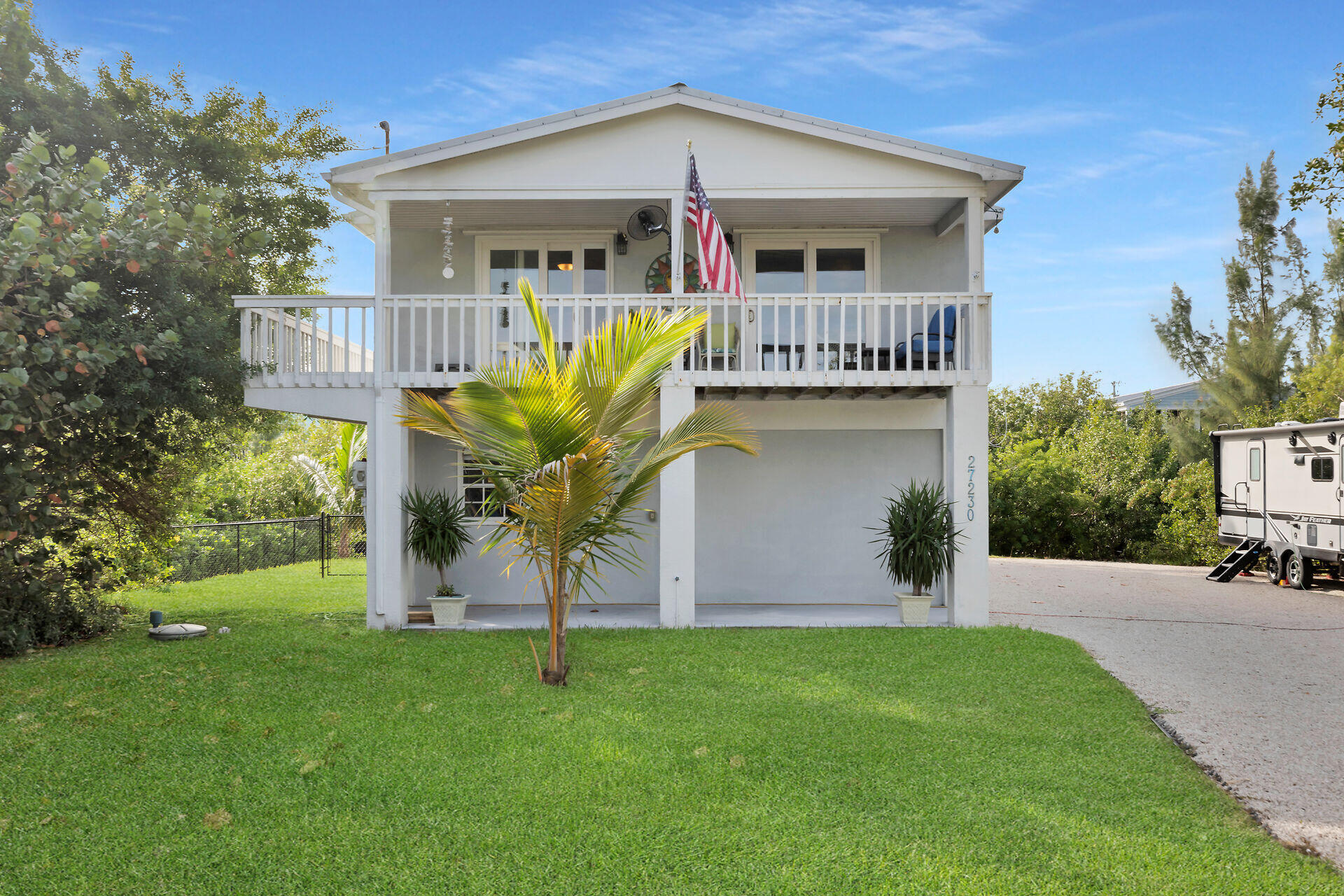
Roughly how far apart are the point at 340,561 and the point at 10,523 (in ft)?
36.4

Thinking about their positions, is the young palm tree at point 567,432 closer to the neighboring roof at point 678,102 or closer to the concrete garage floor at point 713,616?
the concrete garage floor at point 713,616

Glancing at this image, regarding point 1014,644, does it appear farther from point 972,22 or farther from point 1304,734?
point 972,22

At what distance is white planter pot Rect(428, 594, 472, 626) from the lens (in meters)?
10.1

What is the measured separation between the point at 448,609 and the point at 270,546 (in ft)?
32.0

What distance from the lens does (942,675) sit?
7680mm

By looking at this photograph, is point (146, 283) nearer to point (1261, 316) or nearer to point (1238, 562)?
point (1238, 562)

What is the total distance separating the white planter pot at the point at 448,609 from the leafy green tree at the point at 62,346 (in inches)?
145

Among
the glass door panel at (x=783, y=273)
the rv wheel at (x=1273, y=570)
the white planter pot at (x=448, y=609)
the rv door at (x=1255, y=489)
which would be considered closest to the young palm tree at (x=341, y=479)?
the white planter pot at (x=448, y=609)

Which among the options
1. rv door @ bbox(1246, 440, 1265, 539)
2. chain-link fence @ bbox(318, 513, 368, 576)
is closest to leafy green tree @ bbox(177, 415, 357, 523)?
chain-link fence @ bbox(318, 513, 368, 576)

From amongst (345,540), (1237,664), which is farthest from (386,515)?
(345,540)

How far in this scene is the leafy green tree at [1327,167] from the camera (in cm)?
932

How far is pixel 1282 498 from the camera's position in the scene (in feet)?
47.3

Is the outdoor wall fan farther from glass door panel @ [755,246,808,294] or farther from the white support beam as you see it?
the white support beam

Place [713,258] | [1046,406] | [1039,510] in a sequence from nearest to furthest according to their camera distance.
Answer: [713,258] < [1039,510] < [1046,406]
